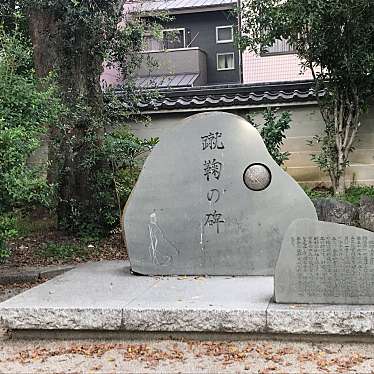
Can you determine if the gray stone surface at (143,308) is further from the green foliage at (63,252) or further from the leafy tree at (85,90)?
the leafy tree at (85,90)

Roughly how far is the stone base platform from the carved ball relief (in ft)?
4.31

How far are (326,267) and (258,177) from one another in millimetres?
1914

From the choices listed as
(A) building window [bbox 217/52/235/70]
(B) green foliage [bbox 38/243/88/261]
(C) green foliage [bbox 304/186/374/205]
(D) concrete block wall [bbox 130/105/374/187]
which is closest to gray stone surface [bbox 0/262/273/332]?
(B) green foliage [bbox 38/243/88/261]

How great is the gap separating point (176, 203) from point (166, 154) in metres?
0.65

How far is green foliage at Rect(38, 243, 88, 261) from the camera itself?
9.12 m

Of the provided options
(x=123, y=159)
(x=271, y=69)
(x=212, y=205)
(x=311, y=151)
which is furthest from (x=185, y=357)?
(x=271, y=69)

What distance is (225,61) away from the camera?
23031mm

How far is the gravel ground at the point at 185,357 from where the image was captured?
15.0ft

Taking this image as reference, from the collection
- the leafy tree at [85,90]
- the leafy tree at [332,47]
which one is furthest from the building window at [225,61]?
the leafy tree at [85,90]

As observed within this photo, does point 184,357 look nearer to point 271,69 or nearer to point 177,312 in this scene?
point 177,312

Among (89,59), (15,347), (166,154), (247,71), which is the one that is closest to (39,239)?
(89,59)

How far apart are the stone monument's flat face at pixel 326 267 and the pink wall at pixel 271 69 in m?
12.5

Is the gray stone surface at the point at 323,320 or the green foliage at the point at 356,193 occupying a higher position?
the green foliage at the point at 356,193

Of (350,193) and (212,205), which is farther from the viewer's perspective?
(350,193)
